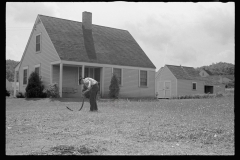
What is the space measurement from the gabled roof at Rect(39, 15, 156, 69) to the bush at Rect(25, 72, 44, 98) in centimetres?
305

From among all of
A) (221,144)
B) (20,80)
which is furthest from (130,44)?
(221,144)

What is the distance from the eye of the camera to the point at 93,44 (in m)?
28.5

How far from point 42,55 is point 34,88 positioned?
3.81m

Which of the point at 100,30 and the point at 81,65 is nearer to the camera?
the point at 81,65

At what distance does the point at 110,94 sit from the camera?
1056 inches

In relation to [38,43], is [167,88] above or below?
below

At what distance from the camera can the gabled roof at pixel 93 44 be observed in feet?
84.7

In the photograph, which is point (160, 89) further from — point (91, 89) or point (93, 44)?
point (91, 89)

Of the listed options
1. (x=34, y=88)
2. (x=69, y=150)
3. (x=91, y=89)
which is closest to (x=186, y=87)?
(x=34, y=88)

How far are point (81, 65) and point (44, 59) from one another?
3.55 m

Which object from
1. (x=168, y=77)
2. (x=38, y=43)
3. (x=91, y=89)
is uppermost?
(x=38, y=43)

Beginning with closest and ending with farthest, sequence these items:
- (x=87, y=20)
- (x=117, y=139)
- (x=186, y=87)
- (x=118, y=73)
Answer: (x=117, y=139) < (x=118, y=73) < (x=87, y=20) < (x=186, y=87)

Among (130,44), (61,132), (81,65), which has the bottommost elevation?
(61,132)
